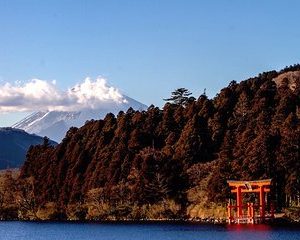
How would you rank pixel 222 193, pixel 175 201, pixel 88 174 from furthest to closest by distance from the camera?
1. pixel 88 174
2. pixel 175 201
3. pixel 222 193

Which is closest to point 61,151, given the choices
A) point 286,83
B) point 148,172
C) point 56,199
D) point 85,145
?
point 85,145

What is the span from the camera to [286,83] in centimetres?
12250

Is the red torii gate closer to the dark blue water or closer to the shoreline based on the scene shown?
the shoreline

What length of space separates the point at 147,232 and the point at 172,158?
2875 cm

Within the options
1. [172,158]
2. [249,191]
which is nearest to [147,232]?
[249,191]

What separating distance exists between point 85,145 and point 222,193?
42027 mm

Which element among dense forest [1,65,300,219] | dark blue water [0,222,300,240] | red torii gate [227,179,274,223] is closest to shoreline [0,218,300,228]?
red torii gate [227,179,274,223]

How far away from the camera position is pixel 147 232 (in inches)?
2854

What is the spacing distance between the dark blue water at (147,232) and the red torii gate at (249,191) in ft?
12.6

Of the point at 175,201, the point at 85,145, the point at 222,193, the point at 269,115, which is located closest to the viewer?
the point at 222,193

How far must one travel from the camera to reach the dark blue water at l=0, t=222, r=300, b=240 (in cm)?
6372

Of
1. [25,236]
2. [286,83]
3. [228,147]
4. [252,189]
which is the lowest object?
[25,236]

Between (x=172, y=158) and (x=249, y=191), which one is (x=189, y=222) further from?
(x=172, y=158)

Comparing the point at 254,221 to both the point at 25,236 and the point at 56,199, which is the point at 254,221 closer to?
the point at 25,236
